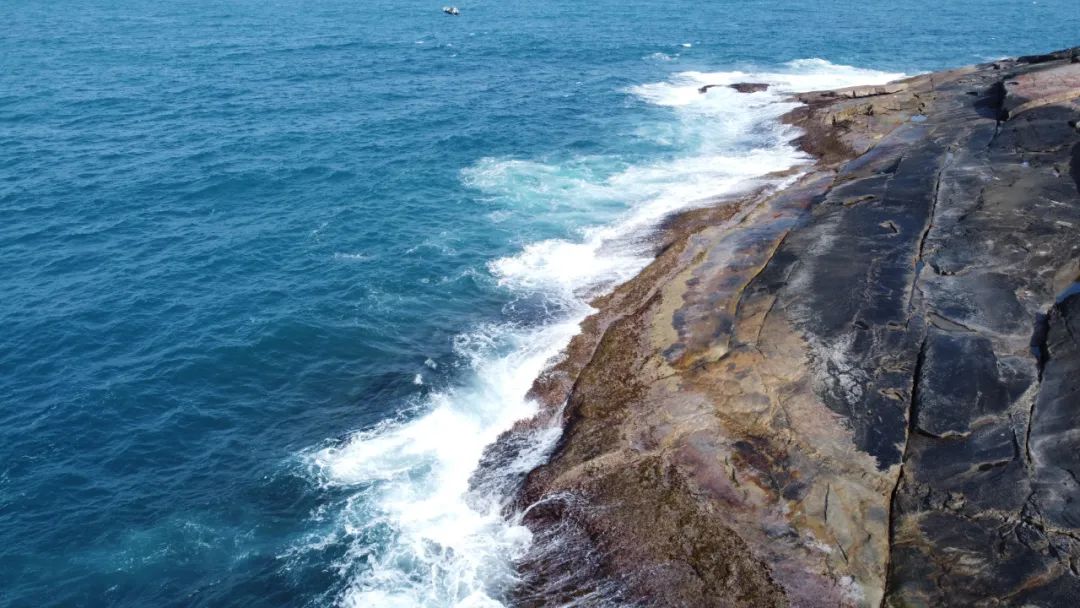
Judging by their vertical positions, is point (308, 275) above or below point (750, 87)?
below

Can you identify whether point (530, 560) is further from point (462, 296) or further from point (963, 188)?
point (963, 188)

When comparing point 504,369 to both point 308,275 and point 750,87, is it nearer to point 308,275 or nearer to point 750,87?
point 308,275

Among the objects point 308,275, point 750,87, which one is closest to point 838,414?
point 308,275

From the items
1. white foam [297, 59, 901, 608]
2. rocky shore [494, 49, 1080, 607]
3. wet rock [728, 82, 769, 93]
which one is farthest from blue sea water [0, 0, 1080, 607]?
rocky shore [494, 49, 1080, 607]

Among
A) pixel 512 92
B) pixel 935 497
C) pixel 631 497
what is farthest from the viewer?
pixel 512 92

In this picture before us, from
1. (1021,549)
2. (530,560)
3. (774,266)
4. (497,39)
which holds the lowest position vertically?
(530,560)

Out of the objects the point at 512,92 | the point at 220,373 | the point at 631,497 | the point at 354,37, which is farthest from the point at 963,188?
the point at 354,37

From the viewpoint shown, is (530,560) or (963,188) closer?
(530,560)
